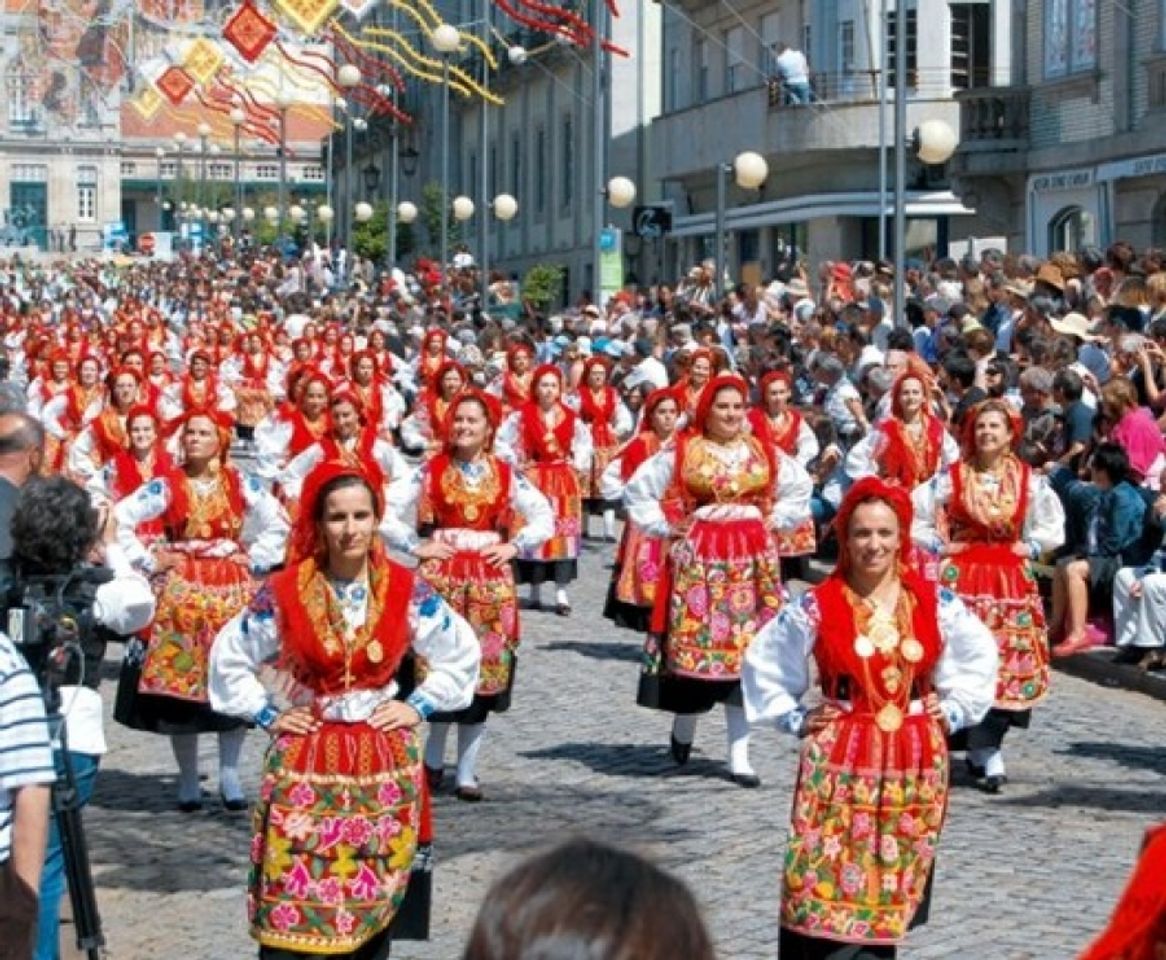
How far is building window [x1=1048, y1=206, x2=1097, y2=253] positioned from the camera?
32009mm

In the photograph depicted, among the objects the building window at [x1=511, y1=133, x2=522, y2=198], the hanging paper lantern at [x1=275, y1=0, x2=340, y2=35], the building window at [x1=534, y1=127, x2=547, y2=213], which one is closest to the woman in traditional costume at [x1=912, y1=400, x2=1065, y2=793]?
the hanging paper lantern at [x1=275, y1=0, x2=340, y2=35]

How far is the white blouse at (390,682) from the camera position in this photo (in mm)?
7625

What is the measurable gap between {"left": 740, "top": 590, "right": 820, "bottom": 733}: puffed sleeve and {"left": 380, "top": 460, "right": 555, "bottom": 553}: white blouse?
351cm

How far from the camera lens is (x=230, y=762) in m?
11.2

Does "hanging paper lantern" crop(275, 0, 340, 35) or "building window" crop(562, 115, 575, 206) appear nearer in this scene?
"hanging paper lantern" crop(275, 0, 340, 35)

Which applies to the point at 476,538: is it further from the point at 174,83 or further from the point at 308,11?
the point at 174,83

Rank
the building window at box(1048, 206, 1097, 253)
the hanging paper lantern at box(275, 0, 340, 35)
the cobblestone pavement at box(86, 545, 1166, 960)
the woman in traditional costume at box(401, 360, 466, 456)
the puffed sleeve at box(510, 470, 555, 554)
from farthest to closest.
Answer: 1. the hanging paper lantern at box(275, 0, 340, 35)
2. the building window at box(1048, 206, 1097, 253)
3. the woman in traditional costume at box(401, 360, 466, 456)
4. the puffed sleeve at box(510, 470, 555, 554)
5. the cobblestone pavement at box(86, 545, 1166, 960)

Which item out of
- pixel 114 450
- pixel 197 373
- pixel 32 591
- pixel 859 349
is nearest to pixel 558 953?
pixel 32 591

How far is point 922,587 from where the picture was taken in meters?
7.77

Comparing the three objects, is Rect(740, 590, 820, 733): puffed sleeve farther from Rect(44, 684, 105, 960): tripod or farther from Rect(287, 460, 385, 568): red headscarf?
Rect(44, 684, 105, 960): tripod

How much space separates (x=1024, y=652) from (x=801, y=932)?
456 centimetres

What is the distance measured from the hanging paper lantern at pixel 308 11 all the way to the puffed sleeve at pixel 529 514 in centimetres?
2524

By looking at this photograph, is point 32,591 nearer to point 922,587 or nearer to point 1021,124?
point 922,587

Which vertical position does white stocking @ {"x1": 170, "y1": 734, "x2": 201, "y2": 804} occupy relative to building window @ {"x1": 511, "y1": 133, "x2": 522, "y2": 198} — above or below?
below
